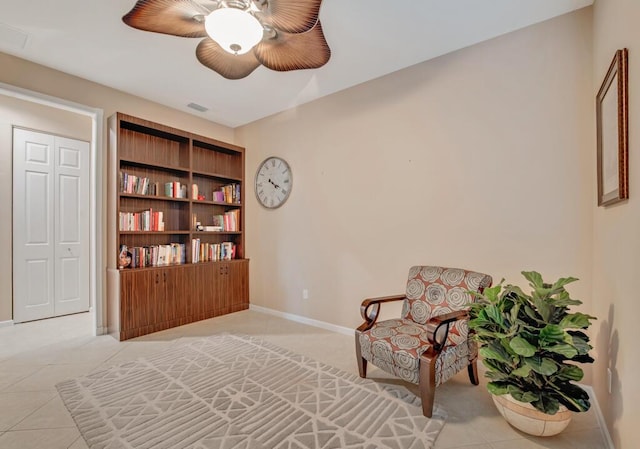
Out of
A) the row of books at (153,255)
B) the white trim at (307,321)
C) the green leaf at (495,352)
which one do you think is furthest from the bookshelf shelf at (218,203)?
the green leaf at (495,352)

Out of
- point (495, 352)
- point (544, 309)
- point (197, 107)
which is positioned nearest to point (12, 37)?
point (197, 107)

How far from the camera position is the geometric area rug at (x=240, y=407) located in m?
1.63

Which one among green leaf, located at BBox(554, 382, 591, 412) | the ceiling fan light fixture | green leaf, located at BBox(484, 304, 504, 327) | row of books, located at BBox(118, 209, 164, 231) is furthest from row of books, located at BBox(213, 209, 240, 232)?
green leaf, located at BBox(554, 382, 591, 412)

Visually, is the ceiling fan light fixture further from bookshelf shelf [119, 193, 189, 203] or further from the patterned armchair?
bookshelf shelf [119, 193, 189, 203]

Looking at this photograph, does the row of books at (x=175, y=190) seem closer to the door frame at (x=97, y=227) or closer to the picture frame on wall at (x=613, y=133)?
the door frame at (x=97, y=227)

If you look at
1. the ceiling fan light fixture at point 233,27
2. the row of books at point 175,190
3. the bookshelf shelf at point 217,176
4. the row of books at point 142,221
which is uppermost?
the ceiling fan light fixture at point 233,27

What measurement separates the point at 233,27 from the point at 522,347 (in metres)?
2.21

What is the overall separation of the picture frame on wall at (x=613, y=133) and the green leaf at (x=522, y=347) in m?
0.85

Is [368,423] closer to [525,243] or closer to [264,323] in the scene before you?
[525,243]

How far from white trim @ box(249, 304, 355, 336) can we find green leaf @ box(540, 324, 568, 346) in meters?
2.00

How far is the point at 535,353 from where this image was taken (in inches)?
61.6

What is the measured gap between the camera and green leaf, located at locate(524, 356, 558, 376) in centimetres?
148

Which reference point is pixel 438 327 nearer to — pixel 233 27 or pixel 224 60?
pixel 233 27

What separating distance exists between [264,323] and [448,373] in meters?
2.30
